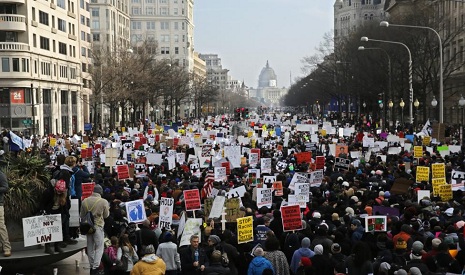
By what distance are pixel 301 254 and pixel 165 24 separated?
529 feet

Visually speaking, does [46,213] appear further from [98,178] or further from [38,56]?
[38,56]

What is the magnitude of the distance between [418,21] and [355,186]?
46.5 m

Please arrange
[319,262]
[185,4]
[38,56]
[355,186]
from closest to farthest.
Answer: [319,262]
[355,186]
[38,56]
[185,4]

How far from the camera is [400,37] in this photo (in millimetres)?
64062

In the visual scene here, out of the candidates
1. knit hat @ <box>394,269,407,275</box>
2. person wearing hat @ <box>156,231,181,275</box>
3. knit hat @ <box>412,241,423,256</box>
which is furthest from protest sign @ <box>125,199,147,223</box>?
knit hat @ <box>394,269,407,275</box>

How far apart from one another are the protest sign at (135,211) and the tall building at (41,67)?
4459cm

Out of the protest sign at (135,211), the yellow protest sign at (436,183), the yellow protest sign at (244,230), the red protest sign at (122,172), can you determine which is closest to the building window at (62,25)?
the red protest sign at (122,172)

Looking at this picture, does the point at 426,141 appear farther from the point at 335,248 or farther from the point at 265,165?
the point at 335,248

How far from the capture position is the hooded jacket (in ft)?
34.1

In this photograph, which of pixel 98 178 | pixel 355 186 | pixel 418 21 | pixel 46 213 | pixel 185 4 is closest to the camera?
pixel 46 213

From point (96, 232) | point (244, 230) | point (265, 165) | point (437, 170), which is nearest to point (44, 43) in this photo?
point (265, 165)

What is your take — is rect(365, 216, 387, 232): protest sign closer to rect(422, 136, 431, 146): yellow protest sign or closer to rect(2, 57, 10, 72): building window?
rect(422, 136, 431, 146): yellow protest sign

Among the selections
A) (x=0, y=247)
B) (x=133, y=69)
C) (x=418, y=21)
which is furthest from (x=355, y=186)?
(x=133, y=69)

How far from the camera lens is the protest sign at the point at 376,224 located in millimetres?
12977
